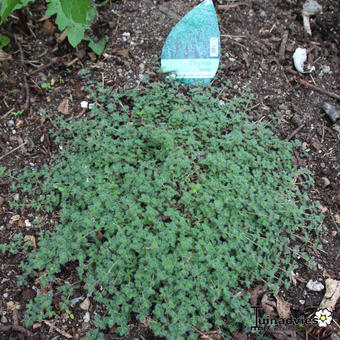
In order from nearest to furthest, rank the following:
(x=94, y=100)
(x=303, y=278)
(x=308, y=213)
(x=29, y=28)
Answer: (x=303, y=278) → (x=308, y=213) → (x=94, y=100) → (x=29, y=28)

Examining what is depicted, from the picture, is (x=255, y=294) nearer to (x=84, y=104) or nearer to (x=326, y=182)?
(x=326, y=182)

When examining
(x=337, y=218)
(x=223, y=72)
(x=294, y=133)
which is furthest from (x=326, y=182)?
(x=223, y=72)

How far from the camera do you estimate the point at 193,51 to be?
3.23m

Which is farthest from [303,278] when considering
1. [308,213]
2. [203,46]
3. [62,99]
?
[62,99]

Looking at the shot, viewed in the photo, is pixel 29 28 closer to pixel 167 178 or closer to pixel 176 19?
pixel 176 19

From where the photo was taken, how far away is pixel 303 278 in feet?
8.63

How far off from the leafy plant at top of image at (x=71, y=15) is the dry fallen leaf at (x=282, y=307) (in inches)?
89.5

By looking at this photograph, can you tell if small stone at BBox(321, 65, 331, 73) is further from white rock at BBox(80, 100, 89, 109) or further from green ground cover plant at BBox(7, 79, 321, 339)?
white rock at BBox(80, 100, 89, 109)

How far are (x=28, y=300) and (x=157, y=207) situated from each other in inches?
44.0

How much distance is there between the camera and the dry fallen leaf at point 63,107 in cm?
314

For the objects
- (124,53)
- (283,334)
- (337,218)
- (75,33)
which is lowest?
(283,334)

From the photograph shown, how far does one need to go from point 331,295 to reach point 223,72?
2139mm

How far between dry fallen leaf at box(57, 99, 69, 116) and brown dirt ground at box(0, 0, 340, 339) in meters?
0.05

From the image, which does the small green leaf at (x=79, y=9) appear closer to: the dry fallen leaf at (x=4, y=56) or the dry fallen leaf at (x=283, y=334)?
the dry fallen leaf at (x=4, y=56)
